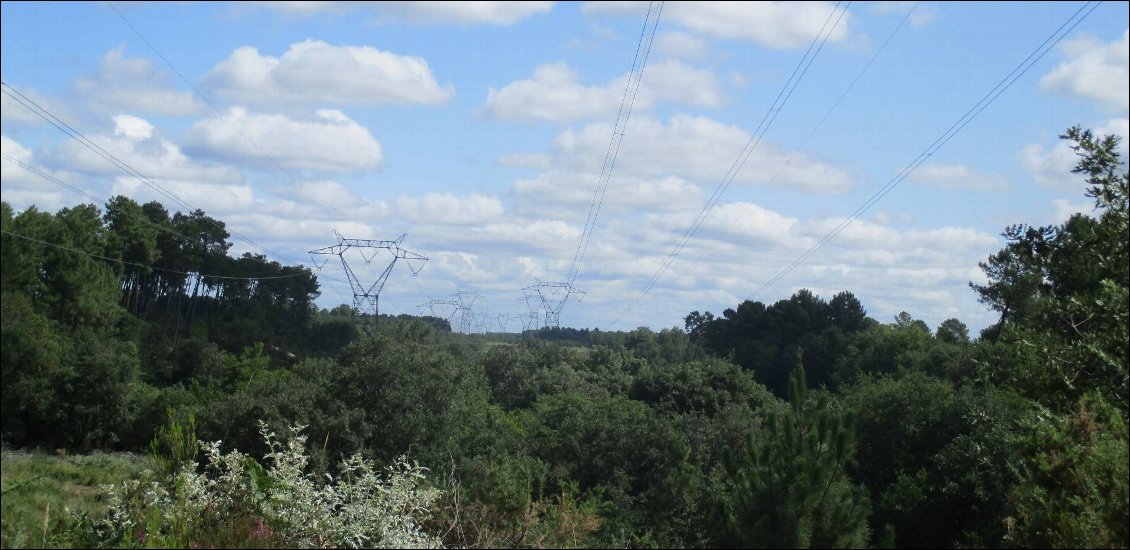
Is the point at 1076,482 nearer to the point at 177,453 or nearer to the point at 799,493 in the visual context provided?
the point at 799,493

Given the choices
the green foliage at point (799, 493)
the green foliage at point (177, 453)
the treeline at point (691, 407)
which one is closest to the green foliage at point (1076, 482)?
the treeline at point (691, 407)

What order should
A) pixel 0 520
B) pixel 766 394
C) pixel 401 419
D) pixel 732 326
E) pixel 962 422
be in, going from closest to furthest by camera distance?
pixel 0 520
pixel 962 422
pixel 401 419
pixel 766 394
pixel 732 326

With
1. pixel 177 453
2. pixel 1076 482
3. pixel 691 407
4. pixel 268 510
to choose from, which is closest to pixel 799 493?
pixel 1076 482

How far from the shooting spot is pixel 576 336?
456ft

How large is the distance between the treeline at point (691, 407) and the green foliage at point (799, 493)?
2cm

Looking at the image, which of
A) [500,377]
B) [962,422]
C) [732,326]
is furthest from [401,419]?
[732,326]

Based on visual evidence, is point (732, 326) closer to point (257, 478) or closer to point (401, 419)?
point (401, 419)

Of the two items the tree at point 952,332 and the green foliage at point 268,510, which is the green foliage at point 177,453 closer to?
the green foliage at point 268,510

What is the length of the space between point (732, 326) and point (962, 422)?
53.4 meters

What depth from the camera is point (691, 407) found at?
1596 inches

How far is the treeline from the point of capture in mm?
10734

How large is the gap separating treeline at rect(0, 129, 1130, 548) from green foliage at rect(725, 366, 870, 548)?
0.08 ft

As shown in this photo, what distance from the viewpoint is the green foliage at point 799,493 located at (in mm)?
9789

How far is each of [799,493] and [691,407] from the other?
3084 cm
